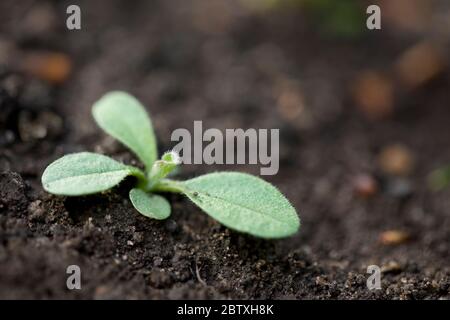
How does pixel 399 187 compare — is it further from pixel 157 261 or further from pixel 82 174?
pixel 82 174

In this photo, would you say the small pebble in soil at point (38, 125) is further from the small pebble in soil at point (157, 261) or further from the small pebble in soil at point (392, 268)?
the small pebble in soil at point (392, 268)

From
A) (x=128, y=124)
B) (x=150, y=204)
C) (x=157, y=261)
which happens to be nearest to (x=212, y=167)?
(x=128, y=124)

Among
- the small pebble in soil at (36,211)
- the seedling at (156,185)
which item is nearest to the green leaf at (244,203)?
the seedling at (156,185)

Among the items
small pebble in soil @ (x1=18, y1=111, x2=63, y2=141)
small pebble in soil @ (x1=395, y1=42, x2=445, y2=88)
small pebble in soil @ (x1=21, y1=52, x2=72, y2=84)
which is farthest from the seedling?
small pebble in soil @ (x1=395, y1=42, x2=445, y2=88)

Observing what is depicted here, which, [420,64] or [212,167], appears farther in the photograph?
[420,64]

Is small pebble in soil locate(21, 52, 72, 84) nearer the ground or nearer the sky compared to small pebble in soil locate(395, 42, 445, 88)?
nearer the ground

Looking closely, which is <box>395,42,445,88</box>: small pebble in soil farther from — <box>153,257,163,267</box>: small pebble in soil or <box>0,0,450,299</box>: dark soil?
<box>153,257,163,267</box>: small pebble in soil
